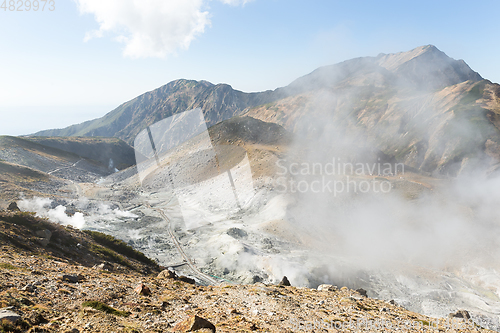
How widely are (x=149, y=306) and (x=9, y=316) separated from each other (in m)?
5.04

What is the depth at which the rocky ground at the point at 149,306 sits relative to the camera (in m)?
7.67

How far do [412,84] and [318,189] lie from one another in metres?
177

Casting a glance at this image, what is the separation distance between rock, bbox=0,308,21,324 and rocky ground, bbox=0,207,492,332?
2cm

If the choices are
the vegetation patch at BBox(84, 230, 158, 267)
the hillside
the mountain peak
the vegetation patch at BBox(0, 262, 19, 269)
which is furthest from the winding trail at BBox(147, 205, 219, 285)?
the mountain peak

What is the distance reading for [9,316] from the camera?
629 centimetres

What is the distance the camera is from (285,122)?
6496 inches

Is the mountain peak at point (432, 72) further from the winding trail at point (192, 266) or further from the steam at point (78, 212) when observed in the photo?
the steam at point (78, 212)

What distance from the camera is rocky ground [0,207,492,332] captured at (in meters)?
7.67

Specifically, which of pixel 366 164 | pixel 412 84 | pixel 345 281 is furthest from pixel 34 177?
pixel 412 84

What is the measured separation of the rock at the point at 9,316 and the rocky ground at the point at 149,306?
2 cm

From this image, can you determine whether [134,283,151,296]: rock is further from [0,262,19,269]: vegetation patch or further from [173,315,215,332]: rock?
[0,262,19,269]: vegetation patch

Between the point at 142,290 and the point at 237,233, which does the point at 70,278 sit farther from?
the point at 237,233

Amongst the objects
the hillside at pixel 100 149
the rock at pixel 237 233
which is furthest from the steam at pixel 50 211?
the hillside at pixel 100 149

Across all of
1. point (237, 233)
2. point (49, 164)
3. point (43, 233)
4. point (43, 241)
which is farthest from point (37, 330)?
point (49, 164)
